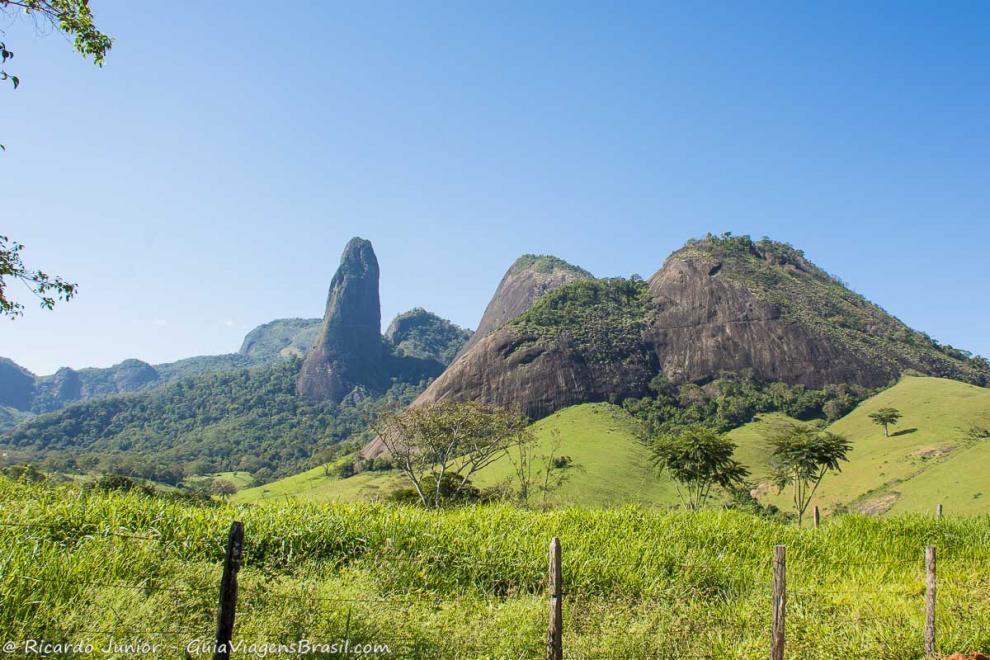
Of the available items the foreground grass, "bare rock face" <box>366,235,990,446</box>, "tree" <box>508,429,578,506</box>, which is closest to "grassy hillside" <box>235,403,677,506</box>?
"tree" <box>508,429,578,506</box>

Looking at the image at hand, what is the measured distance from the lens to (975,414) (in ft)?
226

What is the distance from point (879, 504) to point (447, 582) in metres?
53.9

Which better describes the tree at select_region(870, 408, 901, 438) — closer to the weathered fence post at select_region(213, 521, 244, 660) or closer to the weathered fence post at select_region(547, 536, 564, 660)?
the weathered fence post at select_region(547, 536, 564, 660)

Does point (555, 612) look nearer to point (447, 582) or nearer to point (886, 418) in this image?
point (447, 582)

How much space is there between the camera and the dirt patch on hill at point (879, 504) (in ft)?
158

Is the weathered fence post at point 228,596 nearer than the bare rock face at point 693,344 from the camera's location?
Yes

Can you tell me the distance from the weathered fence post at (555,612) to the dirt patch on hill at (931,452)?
6575cm

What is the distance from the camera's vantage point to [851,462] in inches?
2507

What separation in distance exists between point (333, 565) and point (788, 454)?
35.4 m

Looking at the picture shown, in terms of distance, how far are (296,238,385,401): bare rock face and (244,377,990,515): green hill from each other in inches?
3296

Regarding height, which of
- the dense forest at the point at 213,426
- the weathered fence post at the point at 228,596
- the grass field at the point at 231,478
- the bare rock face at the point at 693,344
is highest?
the bare rock face at the point at 693,344

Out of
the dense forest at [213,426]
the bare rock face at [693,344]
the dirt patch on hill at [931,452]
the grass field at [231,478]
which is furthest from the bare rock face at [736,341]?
the grass field at [231,478]

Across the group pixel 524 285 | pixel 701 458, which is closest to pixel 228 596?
pixel 701 458

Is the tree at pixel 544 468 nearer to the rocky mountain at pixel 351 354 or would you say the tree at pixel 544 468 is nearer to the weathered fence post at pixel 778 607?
the weathered fence post at pixel 778 607
